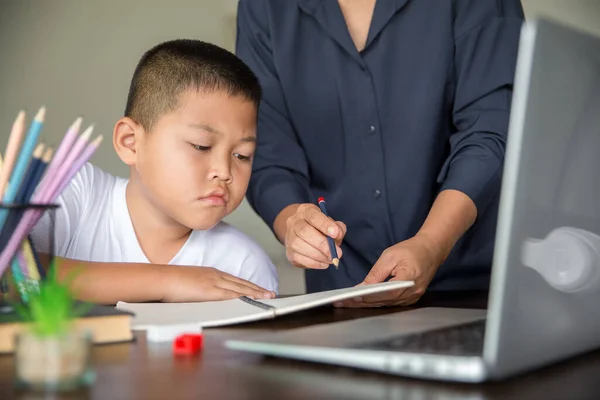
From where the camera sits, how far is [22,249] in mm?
824

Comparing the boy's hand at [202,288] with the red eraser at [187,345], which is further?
the boy's hand at [202,288]

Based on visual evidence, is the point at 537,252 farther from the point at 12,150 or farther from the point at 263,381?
the point at 12,150

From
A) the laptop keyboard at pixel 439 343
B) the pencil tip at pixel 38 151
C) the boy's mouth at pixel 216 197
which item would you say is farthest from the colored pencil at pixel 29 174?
the boy's mouth at pixel 216 197

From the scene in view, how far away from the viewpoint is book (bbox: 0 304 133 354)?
0.70 m

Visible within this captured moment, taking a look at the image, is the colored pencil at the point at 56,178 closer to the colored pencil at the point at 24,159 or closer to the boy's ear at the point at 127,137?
the colored pencil at the point at 24,159

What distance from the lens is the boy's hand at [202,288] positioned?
1088 mm

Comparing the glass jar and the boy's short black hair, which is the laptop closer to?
the glass jar

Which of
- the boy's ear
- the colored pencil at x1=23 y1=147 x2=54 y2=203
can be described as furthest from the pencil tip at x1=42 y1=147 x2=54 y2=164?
the boy's ear

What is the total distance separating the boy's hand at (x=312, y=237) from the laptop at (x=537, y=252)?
463mm

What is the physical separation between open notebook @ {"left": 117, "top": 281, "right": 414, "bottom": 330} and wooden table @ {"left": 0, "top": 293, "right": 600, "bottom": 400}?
0.42 feet

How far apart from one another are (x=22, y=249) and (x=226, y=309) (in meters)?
0.26

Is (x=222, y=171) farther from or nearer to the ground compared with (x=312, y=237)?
farther from the ground

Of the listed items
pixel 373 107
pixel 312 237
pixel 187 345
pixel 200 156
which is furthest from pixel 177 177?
pixel 187 345

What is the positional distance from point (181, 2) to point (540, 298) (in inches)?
120
